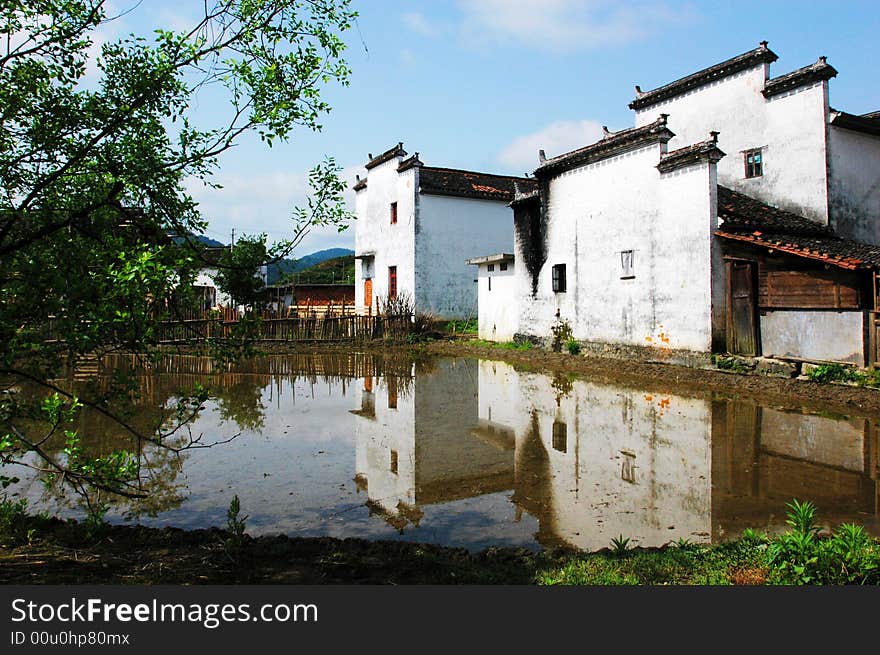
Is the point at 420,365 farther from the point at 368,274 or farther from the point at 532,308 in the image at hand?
the point at 368,274

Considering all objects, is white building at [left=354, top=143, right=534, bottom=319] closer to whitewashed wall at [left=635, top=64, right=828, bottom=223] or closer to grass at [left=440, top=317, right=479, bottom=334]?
grass at [left=440, top=317, right=479, bottom=334]

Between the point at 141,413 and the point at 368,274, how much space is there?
59.2 feet

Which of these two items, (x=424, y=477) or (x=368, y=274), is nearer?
(x=424, y=477)

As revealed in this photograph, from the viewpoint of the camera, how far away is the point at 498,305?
19.4 meters

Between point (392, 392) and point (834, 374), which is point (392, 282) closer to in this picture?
point (392, 392)

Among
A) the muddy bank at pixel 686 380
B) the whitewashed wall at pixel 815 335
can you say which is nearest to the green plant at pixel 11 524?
the muddy bank at pixel 686 380

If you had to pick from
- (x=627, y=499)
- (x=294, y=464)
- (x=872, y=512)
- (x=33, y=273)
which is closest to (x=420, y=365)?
(x=294, y=464)

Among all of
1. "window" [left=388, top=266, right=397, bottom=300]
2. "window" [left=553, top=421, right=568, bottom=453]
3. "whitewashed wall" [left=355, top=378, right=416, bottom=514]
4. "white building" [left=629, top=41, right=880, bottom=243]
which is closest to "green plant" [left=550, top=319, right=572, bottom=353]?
"white building" [left=629, top=41, right=880, bottom=243]

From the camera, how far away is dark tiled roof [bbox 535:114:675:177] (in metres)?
13.6

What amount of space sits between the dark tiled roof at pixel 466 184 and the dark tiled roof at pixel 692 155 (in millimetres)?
10565

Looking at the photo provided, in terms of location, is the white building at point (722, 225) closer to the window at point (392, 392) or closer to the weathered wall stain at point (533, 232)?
the weathered wall stain at point (533, 232)

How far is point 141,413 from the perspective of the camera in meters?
8.93

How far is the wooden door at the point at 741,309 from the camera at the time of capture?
1195 cm

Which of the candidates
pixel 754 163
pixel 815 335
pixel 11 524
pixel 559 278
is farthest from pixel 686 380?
pixel 11 524
